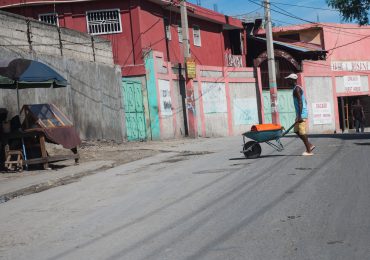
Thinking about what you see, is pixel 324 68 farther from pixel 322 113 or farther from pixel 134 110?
pixel 134 110

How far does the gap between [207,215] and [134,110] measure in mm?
17098

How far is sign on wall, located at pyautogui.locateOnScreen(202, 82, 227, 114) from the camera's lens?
28.8m

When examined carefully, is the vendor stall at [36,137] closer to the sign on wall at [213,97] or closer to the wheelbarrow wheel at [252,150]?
the wheelbarrow wheel at [252,150]

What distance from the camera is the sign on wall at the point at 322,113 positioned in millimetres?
37750

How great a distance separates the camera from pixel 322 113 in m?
38.0

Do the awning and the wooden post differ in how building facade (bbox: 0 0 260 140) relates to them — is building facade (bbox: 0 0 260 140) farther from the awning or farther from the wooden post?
the wooden post

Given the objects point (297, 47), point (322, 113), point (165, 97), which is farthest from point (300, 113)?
point (297, 47)

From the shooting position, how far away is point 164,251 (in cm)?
540

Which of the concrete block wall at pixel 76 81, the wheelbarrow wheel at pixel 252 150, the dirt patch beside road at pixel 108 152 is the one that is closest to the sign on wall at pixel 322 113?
the concrete block wall at pixel 76 81

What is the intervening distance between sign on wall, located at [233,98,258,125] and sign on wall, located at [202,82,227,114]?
142 cm

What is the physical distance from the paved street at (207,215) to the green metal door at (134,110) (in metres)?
11.7

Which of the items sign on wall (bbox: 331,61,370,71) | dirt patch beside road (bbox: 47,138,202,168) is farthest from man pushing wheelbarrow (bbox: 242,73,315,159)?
sign on wall (bbox: 331,61,370,71)

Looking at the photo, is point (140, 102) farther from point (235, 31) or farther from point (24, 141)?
point (235, 31)

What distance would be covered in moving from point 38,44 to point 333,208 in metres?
13.5
